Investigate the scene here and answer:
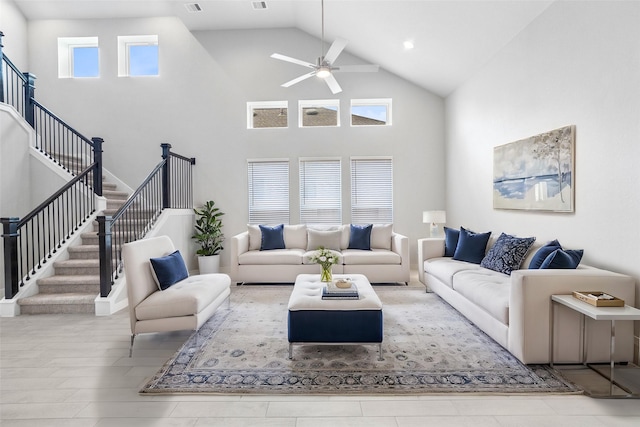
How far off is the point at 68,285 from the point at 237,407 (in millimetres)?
3670

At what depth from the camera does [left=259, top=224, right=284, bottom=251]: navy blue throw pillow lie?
6.11 metres

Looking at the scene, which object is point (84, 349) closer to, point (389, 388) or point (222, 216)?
point (389, 388)

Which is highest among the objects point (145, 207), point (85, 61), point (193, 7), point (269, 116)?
point (193, 7)

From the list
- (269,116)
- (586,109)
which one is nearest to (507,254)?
(586,109)

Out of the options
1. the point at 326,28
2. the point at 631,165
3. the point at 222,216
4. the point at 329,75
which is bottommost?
the point at 222,216

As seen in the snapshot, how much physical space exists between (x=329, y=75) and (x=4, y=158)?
16.6 feet

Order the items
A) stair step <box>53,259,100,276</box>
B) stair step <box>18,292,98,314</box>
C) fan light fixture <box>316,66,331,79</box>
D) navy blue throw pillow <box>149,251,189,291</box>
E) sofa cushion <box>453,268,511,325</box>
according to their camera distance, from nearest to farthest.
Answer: sofa cushion <box>453,268,511,325</box> < navy blue throw pillow <box>149,251,189,291</box> < fan light fixture <box>316,66,331,79</box> < stair step <box>18,292,98,314</box> < stair step <box>53,259,100,276</box>

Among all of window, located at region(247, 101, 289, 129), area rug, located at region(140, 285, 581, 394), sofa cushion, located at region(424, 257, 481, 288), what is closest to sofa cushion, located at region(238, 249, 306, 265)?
area rug, located at region(140, 285, 581, 394)

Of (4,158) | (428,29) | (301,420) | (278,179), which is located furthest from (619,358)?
(4,158)

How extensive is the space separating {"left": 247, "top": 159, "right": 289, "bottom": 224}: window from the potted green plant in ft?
2.25

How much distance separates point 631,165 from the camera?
282 cm

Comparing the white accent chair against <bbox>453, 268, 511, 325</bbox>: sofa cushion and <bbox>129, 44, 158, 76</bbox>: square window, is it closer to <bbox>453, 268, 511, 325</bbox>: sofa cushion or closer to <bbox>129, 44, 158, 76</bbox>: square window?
<bbox>453, 268, 511, 325</bbox>: sofa cushion

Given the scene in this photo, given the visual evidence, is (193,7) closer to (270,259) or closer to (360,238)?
(270,259)

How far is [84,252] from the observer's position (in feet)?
16.7
